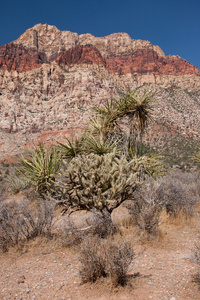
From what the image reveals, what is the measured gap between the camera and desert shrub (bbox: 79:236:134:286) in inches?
122

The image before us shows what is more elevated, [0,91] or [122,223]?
[0,91]

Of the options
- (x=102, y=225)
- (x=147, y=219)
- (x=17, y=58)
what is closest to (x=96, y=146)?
(x=102, y=225)

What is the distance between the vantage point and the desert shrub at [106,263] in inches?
122

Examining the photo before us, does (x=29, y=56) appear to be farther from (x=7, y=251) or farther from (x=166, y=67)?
(x=7, y=251)

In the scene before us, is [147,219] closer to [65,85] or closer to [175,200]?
[175,200]

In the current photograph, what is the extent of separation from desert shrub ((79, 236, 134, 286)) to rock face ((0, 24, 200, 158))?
3175 centimetres

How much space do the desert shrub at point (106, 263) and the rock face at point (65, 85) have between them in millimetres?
31751

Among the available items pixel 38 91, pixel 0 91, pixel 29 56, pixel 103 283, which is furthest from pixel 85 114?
pixel 103 283

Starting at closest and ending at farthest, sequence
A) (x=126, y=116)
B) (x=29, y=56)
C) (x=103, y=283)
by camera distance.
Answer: (x=103, y=283) → (x=126, y=116) → (x=29, y=56)

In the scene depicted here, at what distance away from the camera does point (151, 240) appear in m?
4.86

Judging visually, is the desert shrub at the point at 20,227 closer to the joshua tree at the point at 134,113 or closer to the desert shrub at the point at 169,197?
the desert shrub at the point at 169,197

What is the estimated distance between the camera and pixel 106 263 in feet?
10.8

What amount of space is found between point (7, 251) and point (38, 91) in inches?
2616

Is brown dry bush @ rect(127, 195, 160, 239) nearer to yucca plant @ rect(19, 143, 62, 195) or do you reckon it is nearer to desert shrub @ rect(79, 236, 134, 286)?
desert shrub @ rect(79, 236, 134, 286)
